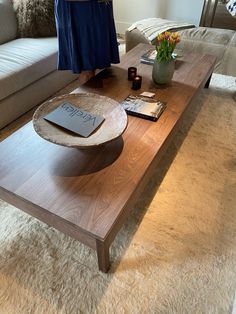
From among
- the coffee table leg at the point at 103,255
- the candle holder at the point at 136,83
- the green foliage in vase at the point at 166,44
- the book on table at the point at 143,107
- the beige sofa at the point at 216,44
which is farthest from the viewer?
the beige sofa at the point at 216,44

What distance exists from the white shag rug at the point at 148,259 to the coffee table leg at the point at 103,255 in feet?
0.15

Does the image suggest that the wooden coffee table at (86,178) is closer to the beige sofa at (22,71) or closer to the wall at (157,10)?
the beige sofa at (22,71)

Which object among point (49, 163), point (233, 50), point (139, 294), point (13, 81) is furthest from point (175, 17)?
point (139, 294)

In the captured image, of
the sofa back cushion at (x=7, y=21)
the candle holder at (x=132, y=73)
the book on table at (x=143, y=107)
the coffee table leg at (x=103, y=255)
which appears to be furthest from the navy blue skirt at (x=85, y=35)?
the coffee table leg at (x=103, y=255)

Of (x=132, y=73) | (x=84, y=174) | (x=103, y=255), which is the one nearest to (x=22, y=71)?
(x=132, y=73)

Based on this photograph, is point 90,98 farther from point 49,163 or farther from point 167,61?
point 167,61

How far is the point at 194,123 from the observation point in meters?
2.01

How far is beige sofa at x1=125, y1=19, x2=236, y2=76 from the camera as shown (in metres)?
2.37

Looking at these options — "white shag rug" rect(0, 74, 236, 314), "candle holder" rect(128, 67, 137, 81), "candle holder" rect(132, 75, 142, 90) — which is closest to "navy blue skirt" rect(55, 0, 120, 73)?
"candle holder" rect(128, 67, 137, 81)

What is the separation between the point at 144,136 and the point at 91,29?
3.16 ft

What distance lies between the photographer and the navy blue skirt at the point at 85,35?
1.67 meters

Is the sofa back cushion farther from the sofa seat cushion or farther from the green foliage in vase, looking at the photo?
the green foliage in vase

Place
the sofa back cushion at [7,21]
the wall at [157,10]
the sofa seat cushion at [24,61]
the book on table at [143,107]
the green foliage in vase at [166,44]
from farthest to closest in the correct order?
the wall at [157,10] → the sofa back cushion at [7,21] → the sofa seat cushion at [24,61] → the green foliage in vase at [166,44] → the book on table at [143,107]

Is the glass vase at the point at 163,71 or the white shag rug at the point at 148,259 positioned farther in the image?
the glass vase at the point at 163,71
